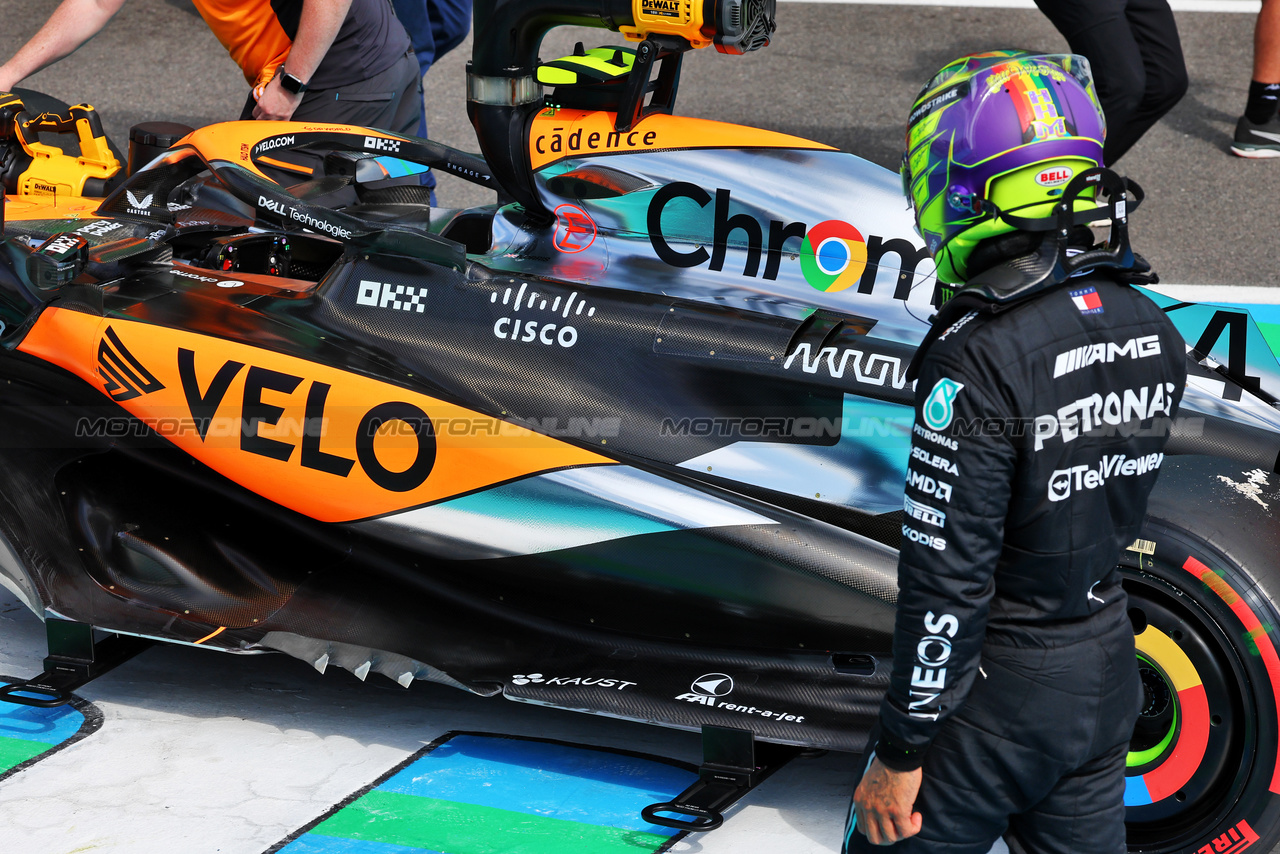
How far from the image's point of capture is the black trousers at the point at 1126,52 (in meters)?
4.43

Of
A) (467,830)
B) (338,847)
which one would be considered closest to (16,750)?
(338,847)

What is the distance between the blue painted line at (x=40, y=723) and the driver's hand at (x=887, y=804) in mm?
2116

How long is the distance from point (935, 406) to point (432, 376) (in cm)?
164

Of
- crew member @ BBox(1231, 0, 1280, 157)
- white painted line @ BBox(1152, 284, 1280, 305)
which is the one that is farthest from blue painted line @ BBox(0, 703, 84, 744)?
crew member @ BBox(1231, 0, 1280, 157)

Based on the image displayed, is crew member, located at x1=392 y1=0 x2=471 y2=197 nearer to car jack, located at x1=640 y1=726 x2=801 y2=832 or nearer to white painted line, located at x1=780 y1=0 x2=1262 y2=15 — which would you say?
white painted line, located at x1=780 y1=0 x2=1262 y2=15

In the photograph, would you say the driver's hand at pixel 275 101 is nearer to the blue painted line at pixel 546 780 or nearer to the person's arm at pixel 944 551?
the blue painted line at pixel 546 780

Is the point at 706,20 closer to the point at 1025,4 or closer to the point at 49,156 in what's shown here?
the point at 49,156

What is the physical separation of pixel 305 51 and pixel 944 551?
342 centimetres

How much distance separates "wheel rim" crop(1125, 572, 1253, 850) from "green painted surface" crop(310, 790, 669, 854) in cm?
98

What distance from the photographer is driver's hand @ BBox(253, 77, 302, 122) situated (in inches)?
175

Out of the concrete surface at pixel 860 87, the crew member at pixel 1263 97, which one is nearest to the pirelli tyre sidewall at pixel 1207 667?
the concrete surface at pixel 860 87

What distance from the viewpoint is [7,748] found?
302cm

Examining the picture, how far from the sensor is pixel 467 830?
8.95 feet

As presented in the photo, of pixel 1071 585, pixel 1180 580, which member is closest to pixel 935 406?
pixel 1071 585
